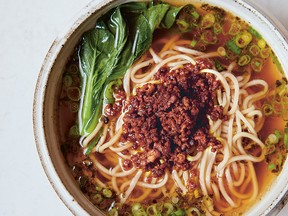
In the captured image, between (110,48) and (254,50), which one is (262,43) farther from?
(110,48)

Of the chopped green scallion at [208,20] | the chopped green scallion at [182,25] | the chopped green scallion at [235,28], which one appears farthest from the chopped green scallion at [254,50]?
the chopped green scallion at [182,25]

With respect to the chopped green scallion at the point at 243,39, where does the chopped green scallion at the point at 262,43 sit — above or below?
below

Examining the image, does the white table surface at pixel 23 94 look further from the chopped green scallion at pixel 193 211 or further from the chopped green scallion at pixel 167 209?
the chopped green scallion at pixel 193 211

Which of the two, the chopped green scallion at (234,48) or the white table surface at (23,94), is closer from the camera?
the chopped green scallion at (234,48)

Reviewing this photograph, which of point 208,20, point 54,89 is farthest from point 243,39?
point 54,89

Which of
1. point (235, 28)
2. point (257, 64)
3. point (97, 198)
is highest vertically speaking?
point (235, 28)

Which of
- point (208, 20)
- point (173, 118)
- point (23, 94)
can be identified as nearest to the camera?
point (173, 118)

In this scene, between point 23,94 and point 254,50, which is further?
point 23,94
